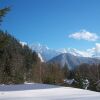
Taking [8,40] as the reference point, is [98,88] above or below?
below

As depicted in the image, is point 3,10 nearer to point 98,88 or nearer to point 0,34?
point 0,34

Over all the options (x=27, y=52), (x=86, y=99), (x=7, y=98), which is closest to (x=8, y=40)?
(x=7, y=98)

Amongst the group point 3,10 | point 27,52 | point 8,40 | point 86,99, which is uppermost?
point 27,52

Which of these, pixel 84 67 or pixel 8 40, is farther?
pixel 84 67

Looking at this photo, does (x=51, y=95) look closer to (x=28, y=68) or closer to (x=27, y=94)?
(x=27, y=94)

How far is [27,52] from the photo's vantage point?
11888cm

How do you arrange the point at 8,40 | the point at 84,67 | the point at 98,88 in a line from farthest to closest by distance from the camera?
1. the point at 84,67
2. the point at 98,88
3. the point at 8,40

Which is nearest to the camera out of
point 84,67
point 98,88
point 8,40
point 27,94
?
point 27,94

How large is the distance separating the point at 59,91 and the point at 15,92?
2.13m

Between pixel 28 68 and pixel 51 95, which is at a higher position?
pixel 28 68

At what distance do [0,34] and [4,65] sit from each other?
33.2 metres

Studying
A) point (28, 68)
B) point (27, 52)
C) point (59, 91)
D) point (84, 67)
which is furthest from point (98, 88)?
point (84, 67)

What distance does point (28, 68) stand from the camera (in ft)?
334

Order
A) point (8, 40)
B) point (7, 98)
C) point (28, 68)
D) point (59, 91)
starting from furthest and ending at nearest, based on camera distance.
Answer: point (28, 68) < point (8, 40) < point (59, 91) < point (7, 98)
